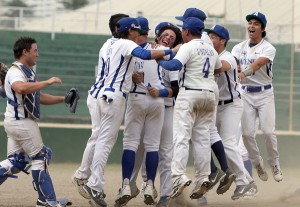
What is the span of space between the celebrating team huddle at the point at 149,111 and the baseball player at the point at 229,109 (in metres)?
0.01

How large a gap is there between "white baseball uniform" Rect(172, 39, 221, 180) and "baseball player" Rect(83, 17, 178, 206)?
1.05ft

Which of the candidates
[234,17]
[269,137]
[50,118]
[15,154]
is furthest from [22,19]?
[15,154]

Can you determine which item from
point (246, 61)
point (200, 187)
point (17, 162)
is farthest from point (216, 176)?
point (17, 162)

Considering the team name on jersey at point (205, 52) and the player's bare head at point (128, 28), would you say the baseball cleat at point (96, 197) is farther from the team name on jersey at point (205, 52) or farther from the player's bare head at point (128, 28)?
the team name on jersey at point (205, 52)

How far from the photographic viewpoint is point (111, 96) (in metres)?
10.4

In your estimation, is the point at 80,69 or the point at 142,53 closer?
the point at 142,53

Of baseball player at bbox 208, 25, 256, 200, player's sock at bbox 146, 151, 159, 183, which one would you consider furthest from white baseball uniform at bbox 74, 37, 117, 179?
baseball player at bbox 208, 25, 256, 200

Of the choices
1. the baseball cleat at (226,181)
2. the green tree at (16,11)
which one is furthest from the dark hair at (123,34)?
the green tree at (16,11)

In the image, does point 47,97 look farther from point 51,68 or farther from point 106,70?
point 51,68

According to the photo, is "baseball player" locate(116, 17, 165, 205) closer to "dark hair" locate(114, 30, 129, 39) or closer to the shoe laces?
"dark hair" locate(114, 30, 129, 39)

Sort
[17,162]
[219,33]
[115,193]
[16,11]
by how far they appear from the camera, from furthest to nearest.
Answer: [16,11] → [115,193] → [219,33] → [17,162]

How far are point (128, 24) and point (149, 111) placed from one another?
1.08m

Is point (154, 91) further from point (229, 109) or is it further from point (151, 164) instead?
point (229, 109)

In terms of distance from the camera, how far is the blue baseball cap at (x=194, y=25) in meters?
10.4
